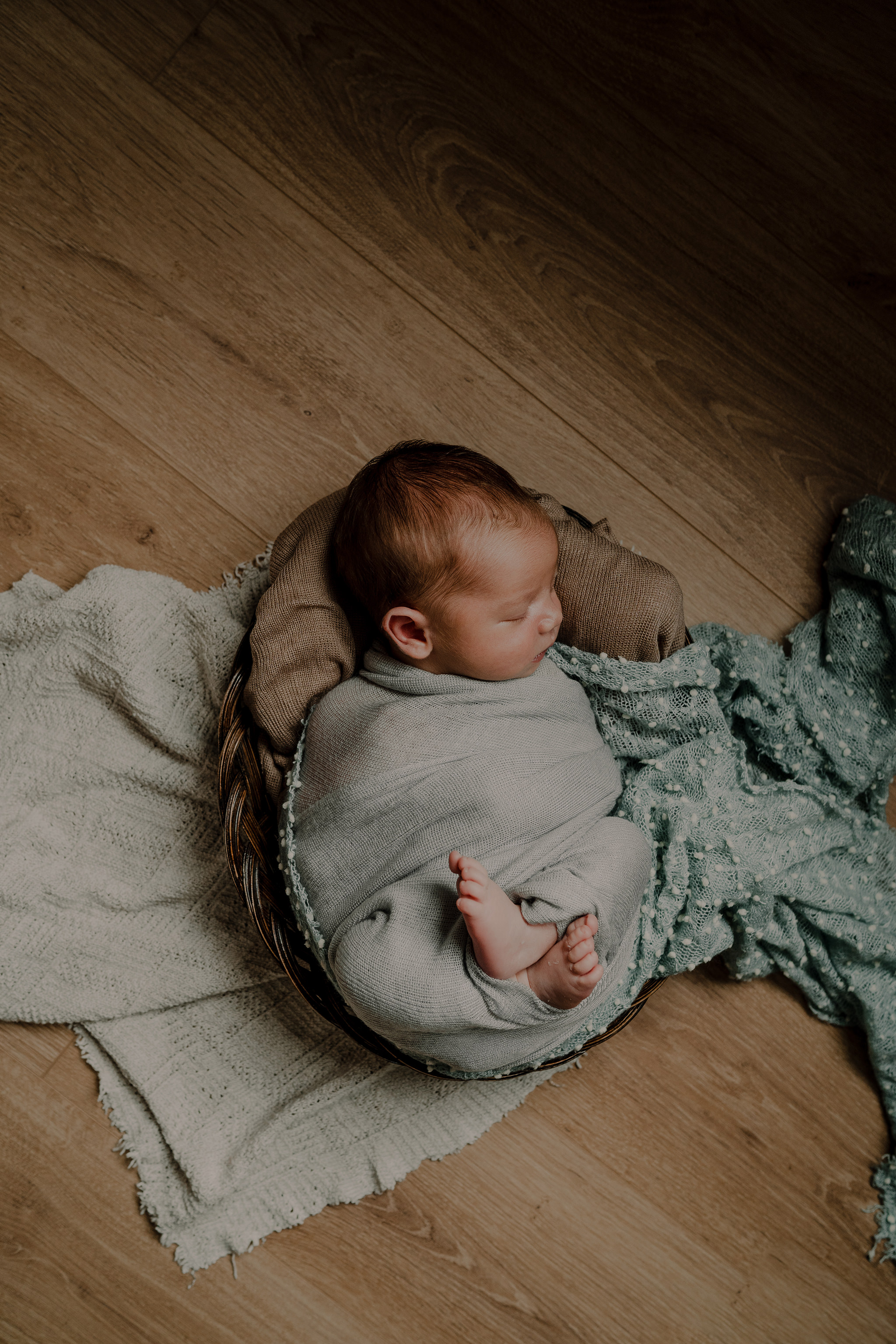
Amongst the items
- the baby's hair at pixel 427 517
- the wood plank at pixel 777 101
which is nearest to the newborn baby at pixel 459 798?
the baby's hair at pixel 427 517

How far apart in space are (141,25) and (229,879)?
117 centimetres

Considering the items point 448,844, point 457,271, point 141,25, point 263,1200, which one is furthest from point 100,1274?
point 141,25

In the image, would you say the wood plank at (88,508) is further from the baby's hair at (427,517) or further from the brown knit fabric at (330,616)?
the baby's hair at (427,517)

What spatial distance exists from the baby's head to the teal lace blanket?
156 millimetres

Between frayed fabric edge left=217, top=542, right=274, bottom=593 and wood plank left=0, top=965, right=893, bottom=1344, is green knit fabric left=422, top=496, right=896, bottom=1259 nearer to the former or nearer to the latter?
wood plank left=0, top=965, right=893, bottom=1344

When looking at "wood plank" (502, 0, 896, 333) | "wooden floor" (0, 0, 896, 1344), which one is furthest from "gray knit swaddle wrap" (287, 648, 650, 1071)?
"wood plank" (502, 0, 896, 333)

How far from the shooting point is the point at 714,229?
1320 millimetres

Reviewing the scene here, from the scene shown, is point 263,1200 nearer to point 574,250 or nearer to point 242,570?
point 242,570

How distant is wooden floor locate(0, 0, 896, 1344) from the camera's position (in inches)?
51.2

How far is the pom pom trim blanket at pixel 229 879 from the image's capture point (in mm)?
1175

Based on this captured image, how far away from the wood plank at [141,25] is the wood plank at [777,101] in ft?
1.42

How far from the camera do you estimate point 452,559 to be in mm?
990

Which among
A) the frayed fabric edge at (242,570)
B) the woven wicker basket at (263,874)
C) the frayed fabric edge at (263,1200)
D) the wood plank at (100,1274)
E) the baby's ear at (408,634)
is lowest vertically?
the wood plank at (100,1274)

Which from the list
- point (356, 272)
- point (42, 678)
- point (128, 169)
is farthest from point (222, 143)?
point (42, 678)
